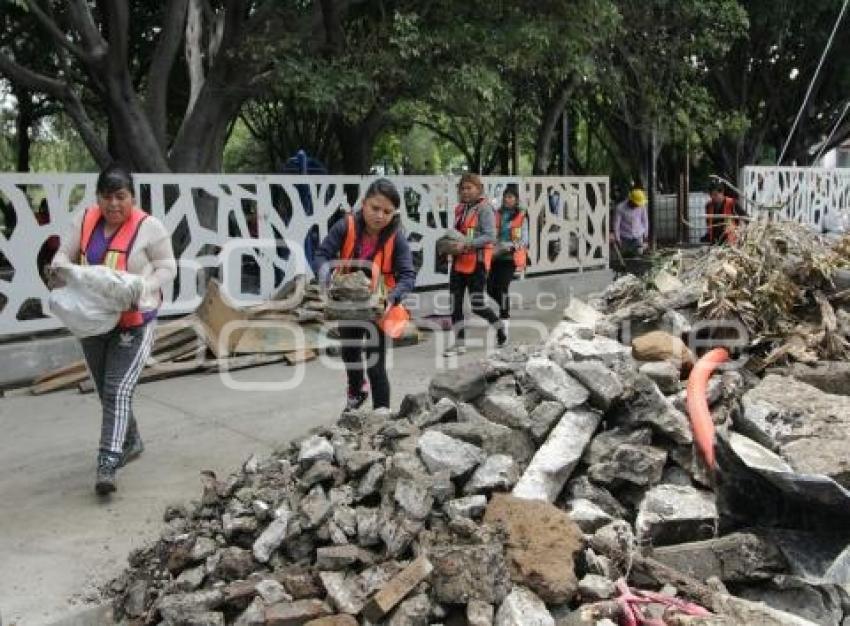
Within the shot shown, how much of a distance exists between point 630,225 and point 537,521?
11.1 metres

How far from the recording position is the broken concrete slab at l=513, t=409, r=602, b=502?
3836mm

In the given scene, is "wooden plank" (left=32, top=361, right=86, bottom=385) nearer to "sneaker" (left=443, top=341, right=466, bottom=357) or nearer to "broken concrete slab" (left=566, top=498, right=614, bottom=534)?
"sneaker" (left=443, top=341, right=466, bottom=357)

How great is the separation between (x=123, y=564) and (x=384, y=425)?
4.72 ft

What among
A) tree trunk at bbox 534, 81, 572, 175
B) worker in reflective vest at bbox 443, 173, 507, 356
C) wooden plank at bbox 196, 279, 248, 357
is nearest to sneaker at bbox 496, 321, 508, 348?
worker in reflective vest at bbox 443, 173, 507, 356

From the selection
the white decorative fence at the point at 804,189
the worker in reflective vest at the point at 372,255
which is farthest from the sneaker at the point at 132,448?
the white decorative fence at the point at 804,189

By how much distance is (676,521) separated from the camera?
12.0ft

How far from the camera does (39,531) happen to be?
13.9ft

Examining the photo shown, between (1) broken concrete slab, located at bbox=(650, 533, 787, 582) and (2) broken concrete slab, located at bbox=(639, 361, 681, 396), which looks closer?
(1) broken concrete slab, located at bbox=(650, 533, 787, 582)

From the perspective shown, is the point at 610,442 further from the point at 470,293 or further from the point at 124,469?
the point at 470,293

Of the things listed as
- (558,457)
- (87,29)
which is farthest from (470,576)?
(87,29)

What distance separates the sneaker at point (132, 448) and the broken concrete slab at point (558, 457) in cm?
263

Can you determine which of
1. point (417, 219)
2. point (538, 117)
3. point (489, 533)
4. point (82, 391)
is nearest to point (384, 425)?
point (489, 533)

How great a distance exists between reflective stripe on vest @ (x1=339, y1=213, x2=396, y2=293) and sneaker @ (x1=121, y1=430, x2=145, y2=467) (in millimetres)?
1750

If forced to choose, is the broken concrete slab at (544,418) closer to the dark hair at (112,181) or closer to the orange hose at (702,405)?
the orange hose at (702,405)
